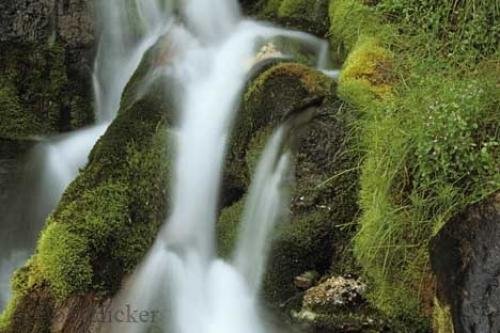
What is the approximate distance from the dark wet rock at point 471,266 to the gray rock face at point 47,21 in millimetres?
5289

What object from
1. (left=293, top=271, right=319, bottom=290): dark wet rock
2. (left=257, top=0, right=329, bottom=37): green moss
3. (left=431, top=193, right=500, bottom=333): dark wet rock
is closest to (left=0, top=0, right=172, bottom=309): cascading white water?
(left=257, top=0, right=329, bottom=37): green moss

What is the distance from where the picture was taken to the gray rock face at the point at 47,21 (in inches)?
273

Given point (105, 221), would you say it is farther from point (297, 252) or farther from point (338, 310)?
point (338, 310)

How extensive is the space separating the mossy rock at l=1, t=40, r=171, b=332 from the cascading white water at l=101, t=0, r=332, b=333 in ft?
0.36

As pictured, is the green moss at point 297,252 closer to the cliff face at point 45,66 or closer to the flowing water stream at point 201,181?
the flowing water stream at point 201,181

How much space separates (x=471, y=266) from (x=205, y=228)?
2.07m

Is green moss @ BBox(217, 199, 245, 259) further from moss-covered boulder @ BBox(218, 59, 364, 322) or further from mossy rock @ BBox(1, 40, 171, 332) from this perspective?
mossy rock @ BBox(1, 40, 171, 332)

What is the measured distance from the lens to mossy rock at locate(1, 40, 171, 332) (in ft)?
12.7

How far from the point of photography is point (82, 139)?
6293mm

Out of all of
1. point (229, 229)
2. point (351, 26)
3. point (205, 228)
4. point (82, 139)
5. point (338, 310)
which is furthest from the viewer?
point (82, 139)

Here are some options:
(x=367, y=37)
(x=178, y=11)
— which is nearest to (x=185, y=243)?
(x=367, y=37)

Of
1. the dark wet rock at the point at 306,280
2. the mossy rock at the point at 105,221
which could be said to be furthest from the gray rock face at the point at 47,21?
the dark wet rock at the point at 306,280

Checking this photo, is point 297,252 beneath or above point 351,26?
beneath

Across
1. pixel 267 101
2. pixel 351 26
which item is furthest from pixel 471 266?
pixel 351 26
